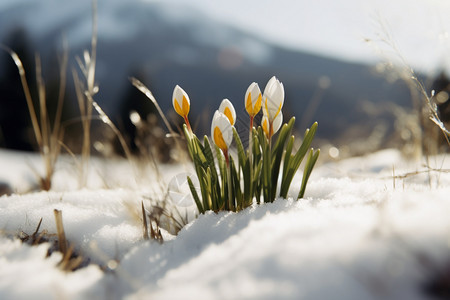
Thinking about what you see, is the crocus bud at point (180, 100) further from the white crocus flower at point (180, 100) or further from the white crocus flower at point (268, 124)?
the white crocus flower at point (268, 124)

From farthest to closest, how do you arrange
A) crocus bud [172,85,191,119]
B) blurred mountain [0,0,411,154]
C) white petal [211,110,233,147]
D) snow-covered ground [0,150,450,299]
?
blurred mountain [0,0,411,154], crocus bud [172,85,191,119], white petal [211,110,233,147], snow-covered ground [0,150,450,299]

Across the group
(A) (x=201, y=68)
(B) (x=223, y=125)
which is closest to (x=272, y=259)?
(B) (x=223, y=125)

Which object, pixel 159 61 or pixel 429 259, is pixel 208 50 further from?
pixel 429 259

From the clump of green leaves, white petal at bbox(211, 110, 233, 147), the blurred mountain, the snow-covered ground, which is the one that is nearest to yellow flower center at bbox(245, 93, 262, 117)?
the clump of green leaves

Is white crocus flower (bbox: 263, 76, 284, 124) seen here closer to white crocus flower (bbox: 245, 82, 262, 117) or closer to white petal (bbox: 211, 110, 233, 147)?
white crocus flower (bbox: 245, 82, 262, 117)

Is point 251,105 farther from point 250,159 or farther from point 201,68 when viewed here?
point 201,68
